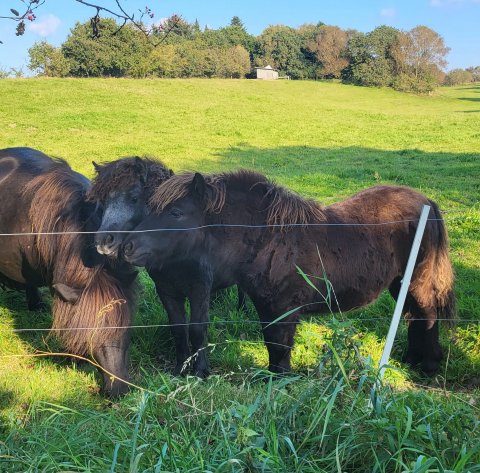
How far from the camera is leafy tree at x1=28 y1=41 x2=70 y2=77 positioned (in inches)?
1170

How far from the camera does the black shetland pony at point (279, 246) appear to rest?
11.9 feet

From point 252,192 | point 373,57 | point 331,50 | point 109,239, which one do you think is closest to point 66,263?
point 109,239

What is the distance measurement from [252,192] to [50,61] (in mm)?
31805

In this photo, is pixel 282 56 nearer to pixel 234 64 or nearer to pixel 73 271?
pixel 234 64

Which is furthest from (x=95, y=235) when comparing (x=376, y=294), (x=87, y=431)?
(x=376, y=294)

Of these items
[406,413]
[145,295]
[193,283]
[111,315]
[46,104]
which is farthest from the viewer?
[46,104]

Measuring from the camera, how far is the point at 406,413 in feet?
6.85

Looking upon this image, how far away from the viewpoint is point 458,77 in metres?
63.2

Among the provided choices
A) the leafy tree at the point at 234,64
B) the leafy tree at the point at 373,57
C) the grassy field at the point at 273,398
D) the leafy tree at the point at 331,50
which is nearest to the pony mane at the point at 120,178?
the grassy field at the point at 273,398

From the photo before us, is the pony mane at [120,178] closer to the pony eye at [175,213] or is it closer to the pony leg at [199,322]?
the pony eye at [175,213]

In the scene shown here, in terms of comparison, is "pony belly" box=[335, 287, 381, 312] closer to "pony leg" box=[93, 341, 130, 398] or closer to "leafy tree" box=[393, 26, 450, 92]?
"pony leg" box=[93, 341, 130, 398]

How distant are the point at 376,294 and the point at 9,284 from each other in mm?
3486

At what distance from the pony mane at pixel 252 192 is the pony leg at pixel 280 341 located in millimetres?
743

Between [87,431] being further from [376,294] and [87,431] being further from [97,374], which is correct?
[376,294]
